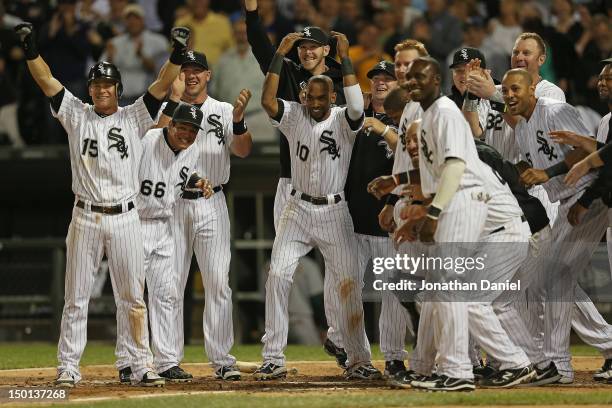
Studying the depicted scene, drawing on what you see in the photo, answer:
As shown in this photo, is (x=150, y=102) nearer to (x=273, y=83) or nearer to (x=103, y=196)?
(x=103, y=196)

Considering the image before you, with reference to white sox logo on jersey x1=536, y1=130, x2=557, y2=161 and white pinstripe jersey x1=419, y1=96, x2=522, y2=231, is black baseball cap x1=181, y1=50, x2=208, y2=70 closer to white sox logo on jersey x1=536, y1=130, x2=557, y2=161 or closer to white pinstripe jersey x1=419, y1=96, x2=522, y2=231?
white pinstripe jersey x1=419, y1=96, x2=522, y2=231

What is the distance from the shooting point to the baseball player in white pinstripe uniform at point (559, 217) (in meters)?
7.84

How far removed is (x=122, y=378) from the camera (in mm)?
8094

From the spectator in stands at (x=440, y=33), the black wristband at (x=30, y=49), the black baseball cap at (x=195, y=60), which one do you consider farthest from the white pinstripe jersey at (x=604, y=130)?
the spectator in stands at (x=440, y=33)

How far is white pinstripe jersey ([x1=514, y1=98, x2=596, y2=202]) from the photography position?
793 cm

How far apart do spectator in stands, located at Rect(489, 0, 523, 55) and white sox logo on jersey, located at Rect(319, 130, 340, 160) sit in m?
5.82

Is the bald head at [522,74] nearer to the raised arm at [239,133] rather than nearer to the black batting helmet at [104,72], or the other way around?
the raised arm at [239,133]

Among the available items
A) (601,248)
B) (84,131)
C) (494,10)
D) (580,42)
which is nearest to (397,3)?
Answer: (494,10)

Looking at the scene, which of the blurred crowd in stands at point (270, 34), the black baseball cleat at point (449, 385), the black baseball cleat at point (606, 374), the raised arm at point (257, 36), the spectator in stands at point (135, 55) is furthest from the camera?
the spectator in stands at point (135, 55)

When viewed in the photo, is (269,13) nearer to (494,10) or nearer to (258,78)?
(258,78)

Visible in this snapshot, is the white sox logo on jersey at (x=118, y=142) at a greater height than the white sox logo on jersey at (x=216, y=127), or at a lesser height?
lesser

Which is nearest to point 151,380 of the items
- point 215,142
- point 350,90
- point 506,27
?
point 215,142

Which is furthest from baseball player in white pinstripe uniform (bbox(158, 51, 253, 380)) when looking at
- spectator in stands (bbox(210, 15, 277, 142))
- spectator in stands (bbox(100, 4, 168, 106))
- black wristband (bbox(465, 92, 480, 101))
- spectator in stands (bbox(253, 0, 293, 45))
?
spectator in stands (bbox(253, 0, 293, 45))

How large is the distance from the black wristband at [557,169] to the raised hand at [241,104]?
205 cm
